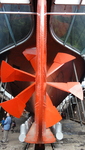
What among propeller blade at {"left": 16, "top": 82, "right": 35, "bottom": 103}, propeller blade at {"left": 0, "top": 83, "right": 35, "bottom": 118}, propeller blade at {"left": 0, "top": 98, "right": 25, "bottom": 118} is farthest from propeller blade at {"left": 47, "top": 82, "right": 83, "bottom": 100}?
propeller blade at {"left": 0, "top": 98, "right": 25, "bottom": 118}

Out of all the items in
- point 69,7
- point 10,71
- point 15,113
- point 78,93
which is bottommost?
point 15,113

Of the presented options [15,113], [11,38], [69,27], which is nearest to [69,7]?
[69,27]

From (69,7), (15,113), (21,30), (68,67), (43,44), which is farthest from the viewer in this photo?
(68,67)

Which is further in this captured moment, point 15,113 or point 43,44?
point 15,113

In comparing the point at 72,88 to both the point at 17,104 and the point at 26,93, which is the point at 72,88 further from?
the point at 17,104

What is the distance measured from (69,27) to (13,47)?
347cm

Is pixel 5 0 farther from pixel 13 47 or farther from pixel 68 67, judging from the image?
pixel 68 67

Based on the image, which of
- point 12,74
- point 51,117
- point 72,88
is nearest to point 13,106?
point 12,74

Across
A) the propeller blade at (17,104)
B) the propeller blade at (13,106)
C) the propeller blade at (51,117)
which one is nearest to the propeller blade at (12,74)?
the propeller blade at (17,104)

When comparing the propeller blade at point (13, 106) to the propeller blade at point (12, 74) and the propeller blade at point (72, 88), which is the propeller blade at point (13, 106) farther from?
the propeller blade at point (72, 88)

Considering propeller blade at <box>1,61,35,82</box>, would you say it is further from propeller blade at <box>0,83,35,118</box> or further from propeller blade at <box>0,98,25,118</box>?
propeller blade at <box>0,98,25,118</box>

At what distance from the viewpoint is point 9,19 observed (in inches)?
343

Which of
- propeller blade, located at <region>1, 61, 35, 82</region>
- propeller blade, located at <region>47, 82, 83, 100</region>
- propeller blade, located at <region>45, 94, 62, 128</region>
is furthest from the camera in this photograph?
propeller blade, located at <region>1, 61, 35, 82</region>

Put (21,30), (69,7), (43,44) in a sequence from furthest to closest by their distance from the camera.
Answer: (21,30), (69,7), (43,44)
